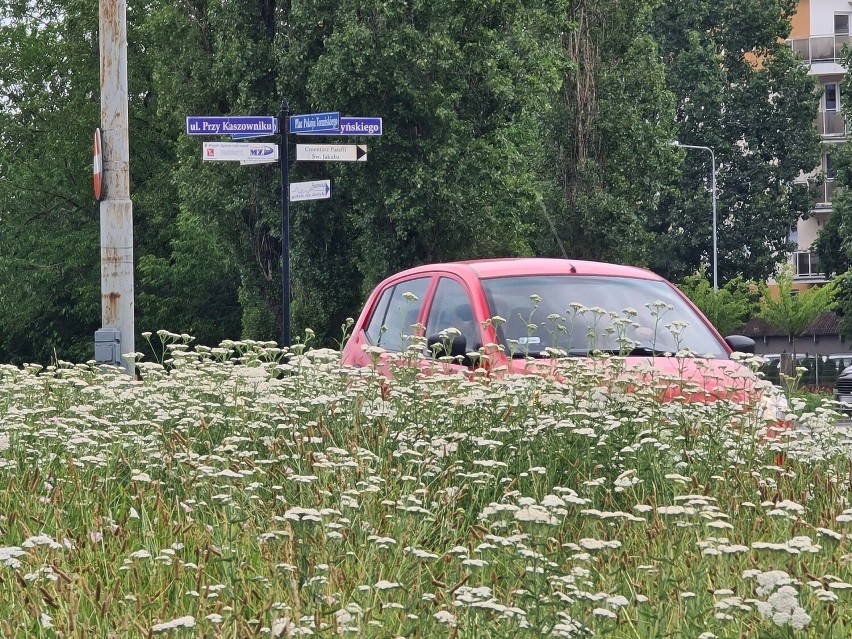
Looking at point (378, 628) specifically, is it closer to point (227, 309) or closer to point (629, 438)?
point (629, 438)

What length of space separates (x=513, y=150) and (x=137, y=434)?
2873 cm

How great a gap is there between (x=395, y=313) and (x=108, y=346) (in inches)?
126

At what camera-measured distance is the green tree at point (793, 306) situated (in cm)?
5078

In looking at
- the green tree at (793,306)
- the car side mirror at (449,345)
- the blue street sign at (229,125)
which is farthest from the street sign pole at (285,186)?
the green tree at (793,306)

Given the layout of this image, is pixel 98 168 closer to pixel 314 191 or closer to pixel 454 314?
pixel 454 314

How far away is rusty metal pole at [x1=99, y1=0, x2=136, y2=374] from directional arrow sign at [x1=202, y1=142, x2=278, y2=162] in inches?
236

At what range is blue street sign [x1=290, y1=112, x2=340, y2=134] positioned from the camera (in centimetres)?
1983

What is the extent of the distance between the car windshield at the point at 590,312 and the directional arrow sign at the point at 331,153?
11071 millimetres

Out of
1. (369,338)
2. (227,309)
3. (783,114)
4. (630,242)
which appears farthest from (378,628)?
(783,114)

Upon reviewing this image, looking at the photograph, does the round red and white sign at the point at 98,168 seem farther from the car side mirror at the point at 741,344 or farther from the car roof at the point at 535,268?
the car side mirror at the point at 741,344

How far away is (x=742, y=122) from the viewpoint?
194 feet

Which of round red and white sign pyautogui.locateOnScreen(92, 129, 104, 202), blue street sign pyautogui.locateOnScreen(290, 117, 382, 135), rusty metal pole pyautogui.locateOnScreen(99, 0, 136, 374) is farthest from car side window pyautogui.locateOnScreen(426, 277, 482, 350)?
blue street sign pyautogui.locateOnScreen(290, 117, 382, 135)

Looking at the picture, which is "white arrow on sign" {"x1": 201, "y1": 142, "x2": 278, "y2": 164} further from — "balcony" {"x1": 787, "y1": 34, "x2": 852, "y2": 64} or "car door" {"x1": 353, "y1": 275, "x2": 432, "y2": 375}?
"balcony" {"x1": 787, "y1": 34, "x2": 852, "y2": 64}

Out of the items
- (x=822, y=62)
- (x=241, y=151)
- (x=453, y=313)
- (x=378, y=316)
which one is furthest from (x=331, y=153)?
(x=822, y=62)
